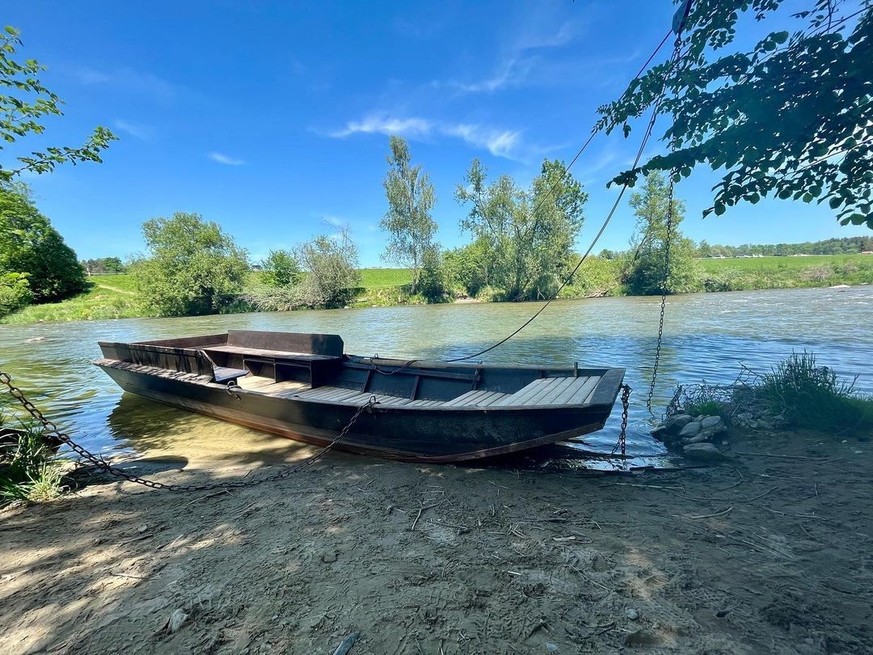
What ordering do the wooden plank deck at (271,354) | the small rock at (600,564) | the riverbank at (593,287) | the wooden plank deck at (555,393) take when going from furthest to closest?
the riverbank at (593,287) < the wooden plank deck at (271,354) < the wooden plank deck at (555,393) < the small rock at (600,564)

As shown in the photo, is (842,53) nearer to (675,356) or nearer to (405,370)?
(405,370)

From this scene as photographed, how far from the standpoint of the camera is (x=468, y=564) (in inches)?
115

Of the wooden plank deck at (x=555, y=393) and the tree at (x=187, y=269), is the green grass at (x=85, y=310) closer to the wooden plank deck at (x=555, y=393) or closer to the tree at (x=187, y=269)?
the tree at (x=187, y=269)

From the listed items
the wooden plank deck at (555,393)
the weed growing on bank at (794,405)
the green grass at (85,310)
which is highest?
the green grass at (85,310)

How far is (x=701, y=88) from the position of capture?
3148 mm

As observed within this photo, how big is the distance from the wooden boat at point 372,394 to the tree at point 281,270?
3488 centimetres

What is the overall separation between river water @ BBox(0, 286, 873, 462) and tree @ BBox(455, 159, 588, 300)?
17579mm

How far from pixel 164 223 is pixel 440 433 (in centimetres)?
4823

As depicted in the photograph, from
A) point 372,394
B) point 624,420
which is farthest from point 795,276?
point 372,394

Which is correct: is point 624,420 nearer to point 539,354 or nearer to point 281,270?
point 539,354

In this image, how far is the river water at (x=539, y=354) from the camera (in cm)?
679

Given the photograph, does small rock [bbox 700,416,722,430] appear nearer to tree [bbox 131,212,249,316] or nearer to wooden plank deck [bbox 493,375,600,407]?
wooden plank deck [bbox 493,375,600,407]

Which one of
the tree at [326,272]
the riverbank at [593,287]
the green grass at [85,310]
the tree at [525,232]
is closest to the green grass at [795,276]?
the riverbank at [593,287]

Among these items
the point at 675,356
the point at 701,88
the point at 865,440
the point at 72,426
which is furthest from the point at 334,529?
the point at 675,356
